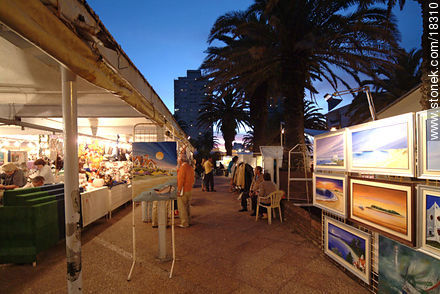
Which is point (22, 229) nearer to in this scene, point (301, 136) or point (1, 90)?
point (1, 90)

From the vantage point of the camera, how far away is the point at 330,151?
4004 mm

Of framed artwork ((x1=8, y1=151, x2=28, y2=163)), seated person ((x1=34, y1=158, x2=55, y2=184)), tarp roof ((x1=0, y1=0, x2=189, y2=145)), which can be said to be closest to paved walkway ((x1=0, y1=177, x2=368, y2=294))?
seated person ((x1=34, y1=158, x2=55, y2=184))

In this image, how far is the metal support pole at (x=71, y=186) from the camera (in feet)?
7.89

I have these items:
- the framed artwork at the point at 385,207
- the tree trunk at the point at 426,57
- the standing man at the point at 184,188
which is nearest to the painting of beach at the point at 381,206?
the framed artwork at the point at 385,207

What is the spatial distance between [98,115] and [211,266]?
4.64 m

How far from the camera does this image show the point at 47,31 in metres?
1.64

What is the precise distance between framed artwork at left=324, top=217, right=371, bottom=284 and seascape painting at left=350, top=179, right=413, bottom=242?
0.98 feet

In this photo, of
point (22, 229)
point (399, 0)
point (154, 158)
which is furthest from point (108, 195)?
point (399, 0)

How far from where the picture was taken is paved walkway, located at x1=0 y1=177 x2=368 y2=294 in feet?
10.7

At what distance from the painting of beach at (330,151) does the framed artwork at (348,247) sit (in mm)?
972

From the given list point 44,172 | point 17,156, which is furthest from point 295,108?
point 17,156

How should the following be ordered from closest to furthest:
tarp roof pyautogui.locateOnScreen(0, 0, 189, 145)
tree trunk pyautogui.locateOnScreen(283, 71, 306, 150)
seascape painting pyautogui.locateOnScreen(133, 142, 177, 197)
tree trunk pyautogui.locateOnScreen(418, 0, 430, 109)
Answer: tarp roof pyautogui.locateOnScreen(0, 0, 189, 145), seascape painting pyautogui.locateOnScreen(133, 142, 177, 197), tree trunk pyautogui.locateOnScreen(418, 0, 430, 109), tree trunk pyautogui.locateOnScreen(283, 71, 306, 150)

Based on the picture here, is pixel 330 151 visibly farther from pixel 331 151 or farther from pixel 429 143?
pixel 429 143

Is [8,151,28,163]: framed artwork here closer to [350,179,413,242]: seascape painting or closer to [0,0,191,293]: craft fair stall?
[0,0,191,293]: craft fair stall
